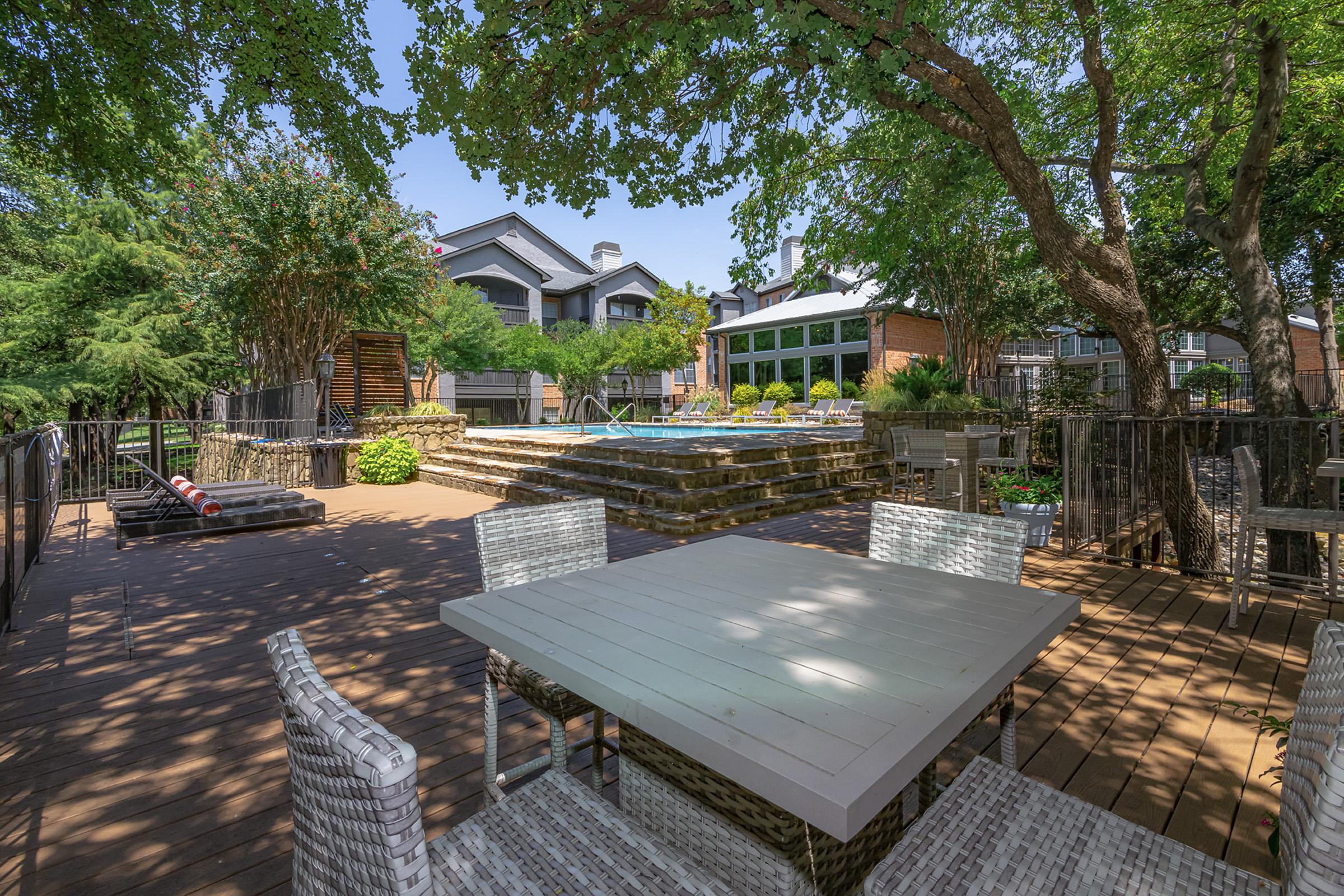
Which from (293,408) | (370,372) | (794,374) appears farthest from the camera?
(794,374)

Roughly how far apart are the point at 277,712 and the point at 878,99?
5.72 meters

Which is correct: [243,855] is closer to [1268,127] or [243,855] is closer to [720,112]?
[720,112]

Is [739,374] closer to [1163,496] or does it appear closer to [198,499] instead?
[1163,496]

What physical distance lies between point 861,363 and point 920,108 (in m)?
19.9

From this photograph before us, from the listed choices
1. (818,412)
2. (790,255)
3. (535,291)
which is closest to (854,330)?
(818,412)

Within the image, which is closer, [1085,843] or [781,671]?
[1085,843]

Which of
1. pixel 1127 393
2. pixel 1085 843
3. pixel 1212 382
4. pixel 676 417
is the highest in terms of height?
pixel 1212 382

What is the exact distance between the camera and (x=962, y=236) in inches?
422

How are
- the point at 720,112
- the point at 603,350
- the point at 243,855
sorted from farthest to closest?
1. the point at 603,350
2. the point at 720,112
3. the point at 243,855

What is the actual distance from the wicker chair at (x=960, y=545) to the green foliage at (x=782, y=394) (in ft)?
75.5

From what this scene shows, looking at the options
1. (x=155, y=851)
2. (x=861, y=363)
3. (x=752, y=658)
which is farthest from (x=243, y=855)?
(x=861, y=363)

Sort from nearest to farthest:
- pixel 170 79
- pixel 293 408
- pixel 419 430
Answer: pixel 170 79, pixel 293 408, pixel 419 430

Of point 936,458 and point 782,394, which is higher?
point 782,394

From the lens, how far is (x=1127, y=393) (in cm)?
1515
